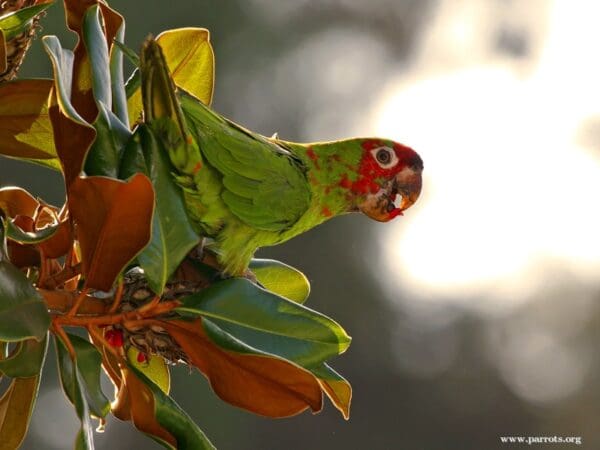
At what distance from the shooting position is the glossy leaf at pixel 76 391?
1055 millimetres

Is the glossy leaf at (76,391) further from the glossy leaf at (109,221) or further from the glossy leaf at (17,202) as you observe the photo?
the glossy leaf at (17,202)

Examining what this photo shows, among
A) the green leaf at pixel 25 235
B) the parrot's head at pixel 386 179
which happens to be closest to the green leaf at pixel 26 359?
the green leaf at pixel 25 235

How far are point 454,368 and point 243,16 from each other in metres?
2.19

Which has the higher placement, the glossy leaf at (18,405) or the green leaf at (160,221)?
the green leaf at (160,221)

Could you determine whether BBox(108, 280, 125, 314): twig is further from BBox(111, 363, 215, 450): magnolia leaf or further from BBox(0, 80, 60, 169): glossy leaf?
BBox(0, 80, 60, 169): glossy leaf

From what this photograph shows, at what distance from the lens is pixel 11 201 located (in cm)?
125

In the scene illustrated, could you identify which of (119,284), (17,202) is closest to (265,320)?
(119,284)

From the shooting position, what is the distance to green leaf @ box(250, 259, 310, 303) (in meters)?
1.36

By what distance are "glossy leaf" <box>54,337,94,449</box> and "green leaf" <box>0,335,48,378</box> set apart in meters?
0.03

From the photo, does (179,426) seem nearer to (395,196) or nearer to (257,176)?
(257,176)

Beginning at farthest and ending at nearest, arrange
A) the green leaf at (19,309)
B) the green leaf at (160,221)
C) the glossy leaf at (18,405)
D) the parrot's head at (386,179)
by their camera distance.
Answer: the parrot's head at (386,179) → the glossy leaf at (18,405) → the green leaf at (160,221) → the green leaf at (19,309)

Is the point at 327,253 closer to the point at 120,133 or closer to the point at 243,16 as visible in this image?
the point at 243,16

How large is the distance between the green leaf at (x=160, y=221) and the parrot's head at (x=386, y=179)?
61 centimetres

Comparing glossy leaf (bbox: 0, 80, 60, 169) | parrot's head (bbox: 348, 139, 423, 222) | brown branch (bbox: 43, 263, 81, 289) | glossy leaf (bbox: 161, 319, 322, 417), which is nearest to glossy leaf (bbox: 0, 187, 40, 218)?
glossy leaf (bbox: 0, 80, 60, 169)
